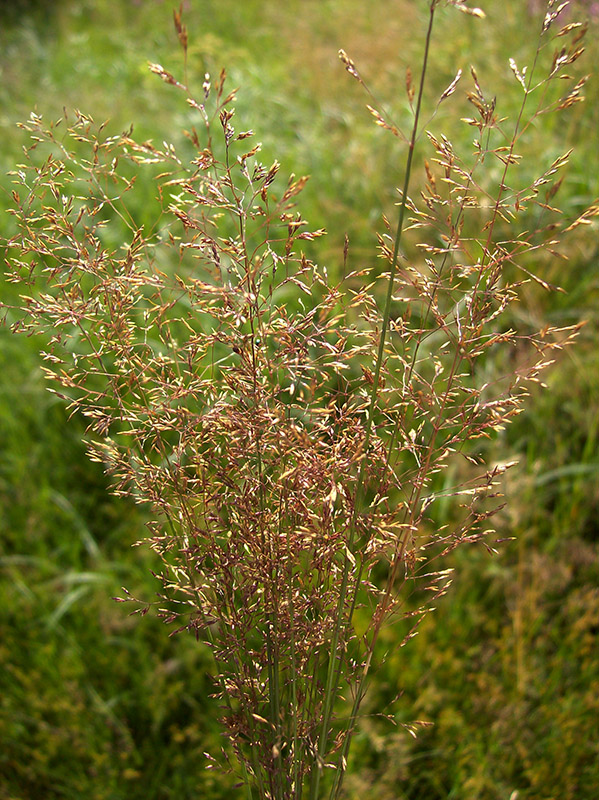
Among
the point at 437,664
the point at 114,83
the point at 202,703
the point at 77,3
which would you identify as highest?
the point at 77,3

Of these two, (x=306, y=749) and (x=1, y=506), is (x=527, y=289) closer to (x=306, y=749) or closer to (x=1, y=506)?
(x=1, y=506)

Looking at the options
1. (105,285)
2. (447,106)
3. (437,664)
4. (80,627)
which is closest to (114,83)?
(447,106)

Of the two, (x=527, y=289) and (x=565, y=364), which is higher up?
(x=527, y=289)

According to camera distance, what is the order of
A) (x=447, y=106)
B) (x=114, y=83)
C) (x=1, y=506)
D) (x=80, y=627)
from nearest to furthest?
(x=80, y=627)
(x=1, y=506)
(x=447, y=106)
(x=114, y=83)

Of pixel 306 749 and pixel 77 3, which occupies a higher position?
pixel 77 3

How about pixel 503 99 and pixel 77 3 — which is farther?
pixel 77 3

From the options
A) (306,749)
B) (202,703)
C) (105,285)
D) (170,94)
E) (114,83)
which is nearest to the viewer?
(105,285)

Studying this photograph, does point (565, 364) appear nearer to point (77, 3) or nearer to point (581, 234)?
point (581, 234)

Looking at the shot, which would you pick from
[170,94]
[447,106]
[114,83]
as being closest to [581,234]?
[447,106]

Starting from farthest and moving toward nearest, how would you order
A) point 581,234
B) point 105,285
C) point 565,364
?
point 581,234 → point 565,364 → point 105,285
